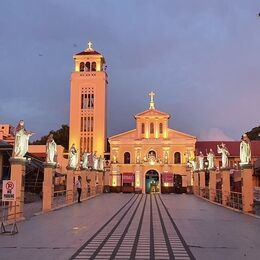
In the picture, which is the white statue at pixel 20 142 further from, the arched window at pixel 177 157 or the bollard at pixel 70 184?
the arched window at pixel 177 157

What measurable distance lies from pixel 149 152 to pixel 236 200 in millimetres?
42993

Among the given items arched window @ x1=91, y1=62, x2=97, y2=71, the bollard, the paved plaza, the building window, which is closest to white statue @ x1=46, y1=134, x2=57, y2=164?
the paved plaza

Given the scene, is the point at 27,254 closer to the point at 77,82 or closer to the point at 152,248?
the point at 152,248

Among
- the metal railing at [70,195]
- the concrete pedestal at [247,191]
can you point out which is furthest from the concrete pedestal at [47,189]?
the concrete pedestal at [247,191]

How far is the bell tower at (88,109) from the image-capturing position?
70562mm

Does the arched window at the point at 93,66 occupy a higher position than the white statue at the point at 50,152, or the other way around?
the arched window at the point at 93,66

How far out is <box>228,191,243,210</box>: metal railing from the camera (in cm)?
2221

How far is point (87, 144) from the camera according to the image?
70750 mm

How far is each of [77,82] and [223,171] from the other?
49003mm

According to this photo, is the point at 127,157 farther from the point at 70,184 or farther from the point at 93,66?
the point at 70,184

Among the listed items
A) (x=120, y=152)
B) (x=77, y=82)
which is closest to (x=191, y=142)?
(x=120, y=152)

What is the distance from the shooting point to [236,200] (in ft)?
77.7

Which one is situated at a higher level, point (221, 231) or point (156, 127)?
point (156, 127)

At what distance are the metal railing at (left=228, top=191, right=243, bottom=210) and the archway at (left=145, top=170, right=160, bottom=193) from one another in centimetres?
3986
